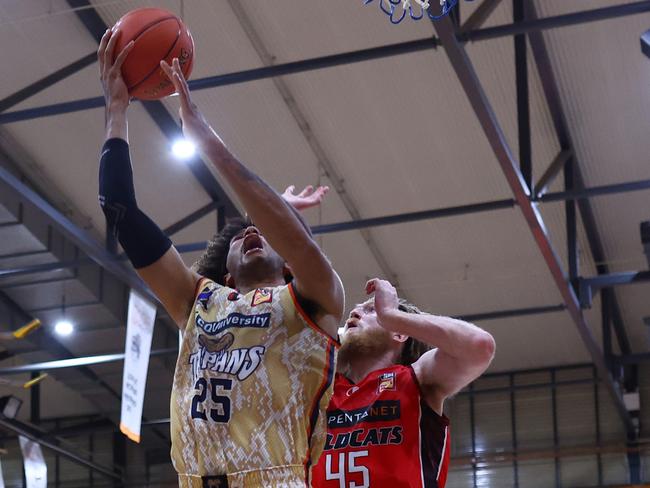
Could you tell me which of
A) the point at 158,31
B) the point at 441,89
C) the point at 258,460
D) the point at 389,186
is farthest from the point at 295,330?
the point at 389,186

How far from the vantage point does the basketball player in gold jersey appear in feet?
10.9

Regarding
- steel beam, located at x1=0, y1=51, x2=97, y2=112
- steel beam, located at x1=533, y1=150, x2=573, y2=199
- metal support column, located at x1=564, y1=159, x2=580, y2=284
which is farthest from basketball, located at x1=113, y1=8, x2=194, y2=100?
metal support column, located at x1=564, y1=159, x2=580, y2=284

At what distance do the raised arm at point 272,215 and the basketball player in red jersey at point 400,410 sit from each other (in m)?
1.03

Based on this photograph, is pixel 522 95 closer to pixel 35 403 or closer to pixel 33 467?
pixel 33 467

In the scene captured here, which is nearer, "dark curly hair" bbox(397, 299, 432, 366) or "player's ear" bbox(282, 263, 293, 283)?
"player's ear" bbox(282, 263, 293, 283)

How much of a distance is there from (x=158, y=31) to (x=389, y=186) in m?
11.3

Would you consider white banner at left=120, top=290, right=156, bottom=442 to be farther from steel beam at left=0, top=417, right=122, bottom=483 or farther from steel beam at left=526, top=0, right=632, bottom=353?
steel beam at left=0, top=417, right=122, bottom=483

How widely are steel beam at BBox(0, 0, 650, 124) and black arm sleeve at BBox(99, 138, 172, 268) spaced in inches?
289

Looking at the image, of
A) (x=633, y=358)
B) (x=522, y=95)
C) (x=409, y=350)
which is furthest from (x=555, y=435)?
(x=409, y=350)

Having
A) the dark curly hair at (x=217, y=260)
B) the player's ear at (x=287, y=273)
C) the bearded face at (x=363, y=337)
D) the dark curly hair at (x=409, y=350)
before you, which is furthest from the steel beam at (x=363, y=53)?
the player's ear at (x=287, y=273)

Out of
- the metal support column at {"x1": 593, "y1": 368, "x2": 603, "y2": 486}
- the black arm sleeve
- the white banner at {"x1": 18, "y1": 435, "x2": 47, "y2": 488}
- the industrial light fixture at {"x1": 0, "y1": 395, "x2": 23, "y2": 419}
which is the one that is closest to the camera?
the black arm sleeve

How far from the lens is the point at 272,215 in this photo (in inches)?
131

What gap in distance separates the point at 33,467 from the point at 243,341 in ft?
45.3

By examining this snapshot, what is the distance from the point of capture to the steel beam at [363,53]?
10.5m
